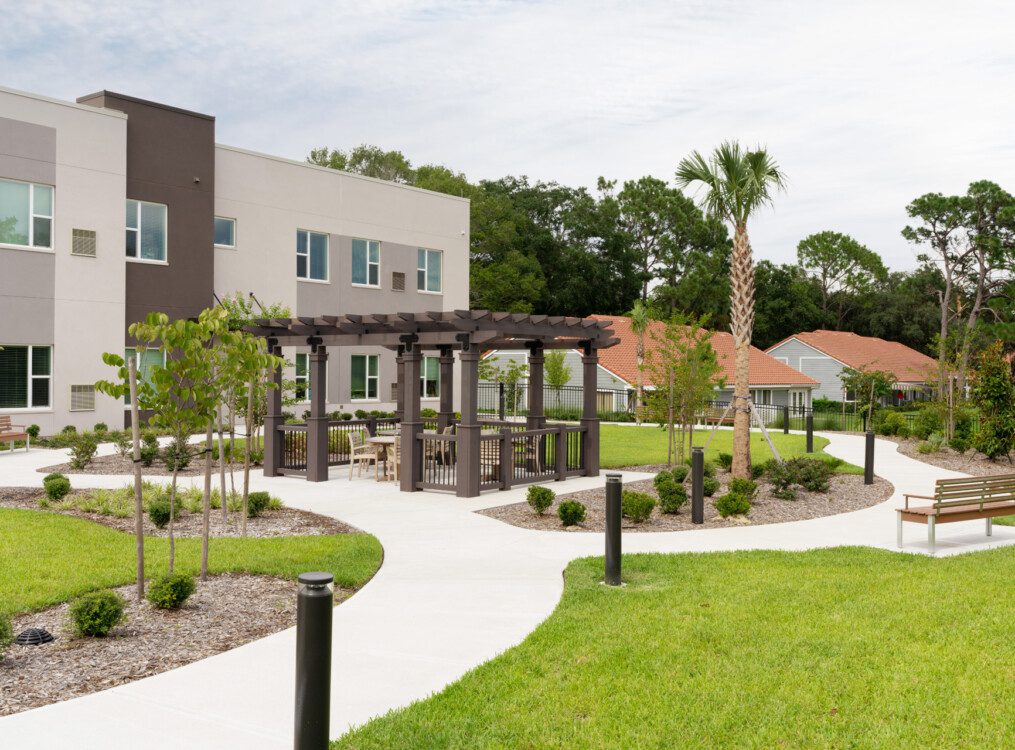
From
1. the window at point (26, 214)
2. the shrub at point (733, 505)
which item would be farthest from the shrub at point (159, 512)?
the window at point (26, 214)

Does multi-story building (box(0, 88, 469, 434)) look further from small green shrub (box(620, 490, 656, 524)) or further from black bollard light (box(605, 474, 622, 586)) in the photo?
black bollard light (box(605, 474, 622, 586))

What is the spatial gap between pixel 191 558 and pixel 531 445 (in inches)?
338

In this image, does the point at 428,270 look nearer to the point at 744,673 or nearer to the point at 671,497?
the point at 671,497

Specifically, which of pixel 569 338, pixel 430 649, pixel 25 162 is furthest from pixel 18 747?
pixel 25 162

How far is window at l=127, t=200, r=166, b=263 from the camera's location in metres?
26.9

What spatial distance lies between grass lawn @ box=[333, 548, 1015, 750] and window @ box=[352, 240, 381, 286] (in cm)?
2674

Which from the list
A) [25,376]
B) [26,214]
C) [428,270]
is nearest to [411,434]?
[25,376]

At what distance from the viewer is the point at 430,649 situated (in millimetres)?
6508

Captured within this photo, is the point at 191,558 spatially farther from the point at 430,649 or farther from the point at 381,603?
the point at 430,649

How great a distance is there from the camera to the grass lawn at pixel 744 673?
497cm

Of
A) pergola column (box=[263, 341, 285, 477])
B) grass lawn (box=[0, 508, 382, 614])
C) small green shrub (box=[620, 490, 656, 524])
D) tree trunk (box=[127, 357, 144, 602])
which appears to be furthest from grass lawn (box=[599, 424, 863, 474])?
tree trunk (box=[127, 357, 144, 602])

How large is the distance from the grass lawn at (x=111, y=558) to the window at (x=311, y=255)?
21206 mm

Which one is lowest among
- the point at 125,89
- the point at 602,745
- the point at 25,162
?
the point at 602,745

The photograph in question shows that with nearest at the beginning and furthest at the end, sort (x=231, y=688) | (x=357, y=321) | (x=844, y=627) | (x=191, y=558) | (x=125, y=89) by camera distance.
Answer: (x=231, y=688) → (x=844, y=627) → (x=191, y=558) → (x=357, y=321) → (x=125, y=89)
